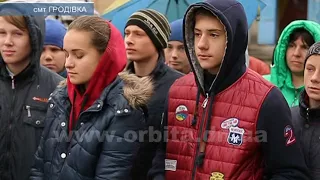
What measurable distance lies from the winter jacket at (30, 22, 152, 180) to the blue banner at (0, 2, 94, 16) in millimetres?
542

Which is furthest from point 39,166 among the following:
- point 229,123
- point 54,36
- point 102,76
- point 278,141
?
point 54,36

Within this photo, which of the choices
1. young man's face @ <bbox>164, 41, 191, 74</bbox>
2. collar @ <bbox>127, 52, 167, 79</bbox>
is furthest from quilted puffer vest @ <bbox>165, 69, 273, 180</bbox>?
young man's face @ <bbox>164, 41, 191, 74</bbox>

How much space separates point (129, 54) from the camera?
161 inches

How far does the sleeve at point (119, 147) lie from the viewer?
2953 millimetres

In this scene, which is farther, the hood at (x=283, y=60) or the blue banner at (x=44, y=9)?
the hood at (x=283, y=60)

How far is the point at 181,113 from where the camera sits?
10.2ft

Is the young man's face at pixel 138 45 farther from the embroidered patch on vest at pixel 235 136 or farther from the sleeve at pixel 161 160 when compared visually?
the embroidered patch on vest at pixel 235 136

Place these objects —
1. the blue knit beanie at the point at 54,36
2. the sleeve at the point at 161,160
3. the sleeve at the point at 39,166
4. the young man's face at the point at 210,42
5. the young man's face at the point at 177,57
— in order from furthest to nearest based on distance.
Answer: the blue knit beanie at the point at 54,36 → the young man's face at the point at 177,57 → the sleeve at the point at 39,166 → the sleeve at the point at 161,160 → the young man's face at the point at 210,42

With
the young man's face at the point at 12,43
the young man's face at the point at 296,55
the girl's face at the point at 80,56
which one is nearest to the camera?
the girl's face at the point at 80,56

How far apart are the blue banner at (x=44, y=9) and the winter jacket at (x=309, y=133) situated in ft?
4.53

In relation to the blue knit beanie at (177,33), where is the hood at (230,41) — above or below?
below

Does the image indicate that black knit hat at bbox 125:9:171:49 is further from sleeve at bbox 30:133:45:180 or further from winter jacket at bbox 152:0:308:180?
sleeve at bbox 30:133:45:180

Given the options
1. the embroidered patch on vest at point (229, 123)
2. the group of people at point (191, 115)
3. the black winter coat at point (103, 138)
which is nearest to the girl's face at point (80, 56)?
the group of people at point (191, 115)

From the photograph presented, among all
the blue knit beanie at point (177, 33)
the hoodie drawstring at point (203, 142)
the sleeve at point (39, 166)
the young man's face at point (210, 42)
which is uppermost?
the blue knit beanie at point (177, 33)
